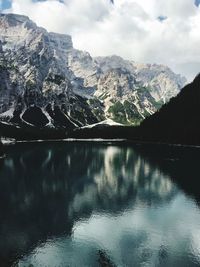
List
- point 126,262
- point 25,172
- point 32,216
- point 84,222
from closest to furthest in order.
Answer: point 126,262
point 84,222
point 32,216
point 25,172

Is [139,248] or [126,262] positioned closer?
[126,262]

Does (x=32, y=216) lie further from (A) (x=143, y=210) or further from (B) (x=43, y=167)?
(B) (x=43, y=167)

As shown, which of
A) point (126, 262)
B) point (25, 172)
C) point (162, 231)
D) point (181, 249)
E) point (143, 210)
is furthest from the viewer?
point (25, 172)

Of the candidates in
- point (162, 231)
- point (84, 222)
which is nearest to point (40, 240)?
point (84, 222)

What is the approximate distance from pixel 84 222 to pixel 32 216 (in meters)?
15.0

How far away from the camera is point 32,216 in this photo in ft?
314

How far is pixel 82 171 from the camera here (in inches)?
7224

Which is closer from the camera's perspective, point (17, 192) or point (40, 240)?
point (40, 240)

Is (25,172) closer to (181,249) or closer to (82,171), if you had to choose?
(82,171)

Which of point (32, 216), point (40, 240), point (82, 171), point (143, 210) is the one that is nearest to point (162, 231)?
point (143, 210)

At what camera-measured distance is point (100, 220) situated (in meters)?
91.8

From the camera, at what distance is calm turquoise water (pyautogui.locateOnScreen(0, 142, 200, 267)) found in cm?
6806

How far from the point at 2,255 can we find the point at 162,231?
35.6 metres

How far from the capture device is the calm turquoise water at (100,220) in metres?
68.1
